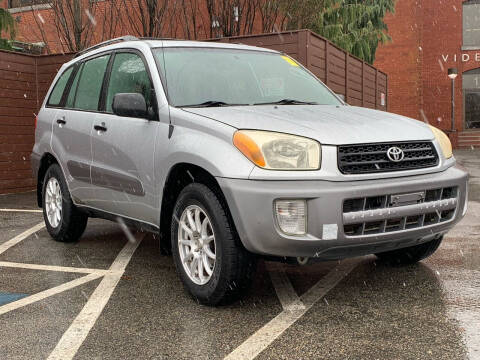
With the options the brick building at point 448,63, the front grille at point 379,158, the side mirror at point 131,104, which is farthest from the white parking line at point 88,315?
the brick building at point 448,63

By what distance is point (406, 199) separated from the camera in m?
4.05

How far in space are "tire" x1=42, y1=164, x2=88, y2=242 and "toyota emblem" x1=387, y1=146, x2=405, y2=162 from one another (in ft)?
11.3

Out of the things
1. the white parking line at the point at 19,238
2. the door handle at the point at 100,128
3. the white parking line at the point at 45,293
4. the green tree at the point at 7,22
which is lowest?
the white parking line at the point at 19,238

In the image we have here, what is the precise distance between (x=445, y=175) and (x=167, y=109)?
202cm

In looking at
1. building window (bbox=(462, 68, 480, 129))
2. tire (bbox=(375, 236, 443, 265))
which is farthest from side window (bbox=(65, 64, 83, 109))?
building window (bbox=(462, 68, 480, 129))

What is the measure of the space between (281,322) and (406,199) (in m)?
1.11

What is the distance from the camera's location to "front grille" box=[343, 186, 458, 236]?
3863mm

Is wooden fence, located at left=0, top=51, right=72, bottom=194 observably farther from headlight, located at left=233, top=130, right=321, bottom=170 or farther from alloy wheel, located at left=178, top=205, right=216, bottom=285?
headlight, located at left=233, top=130, right=321, bottom=170

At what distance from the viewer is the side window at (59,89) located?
662 centimetres

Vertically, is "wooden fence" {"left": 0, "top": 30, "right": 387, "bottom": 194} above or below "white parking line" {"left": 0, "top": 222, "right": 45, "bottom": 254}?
above

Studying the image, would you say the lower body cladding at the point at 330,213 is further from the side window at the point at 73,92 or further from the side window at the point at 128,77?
the side window at the point at 73,92

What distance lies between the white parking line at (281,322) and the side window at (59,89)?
11.1 ft

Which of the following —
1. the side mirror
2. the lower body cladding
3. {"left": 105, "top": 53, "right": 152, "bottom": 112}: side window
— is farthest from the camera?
{"left": 105, "top": 53, "right": 152, "bottom": 112}: side window

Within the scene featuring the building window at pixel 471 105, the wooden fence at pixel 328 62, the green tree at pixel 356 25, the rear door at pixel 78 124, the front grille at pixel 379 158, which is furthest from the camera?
the building window at pixel 471 105
